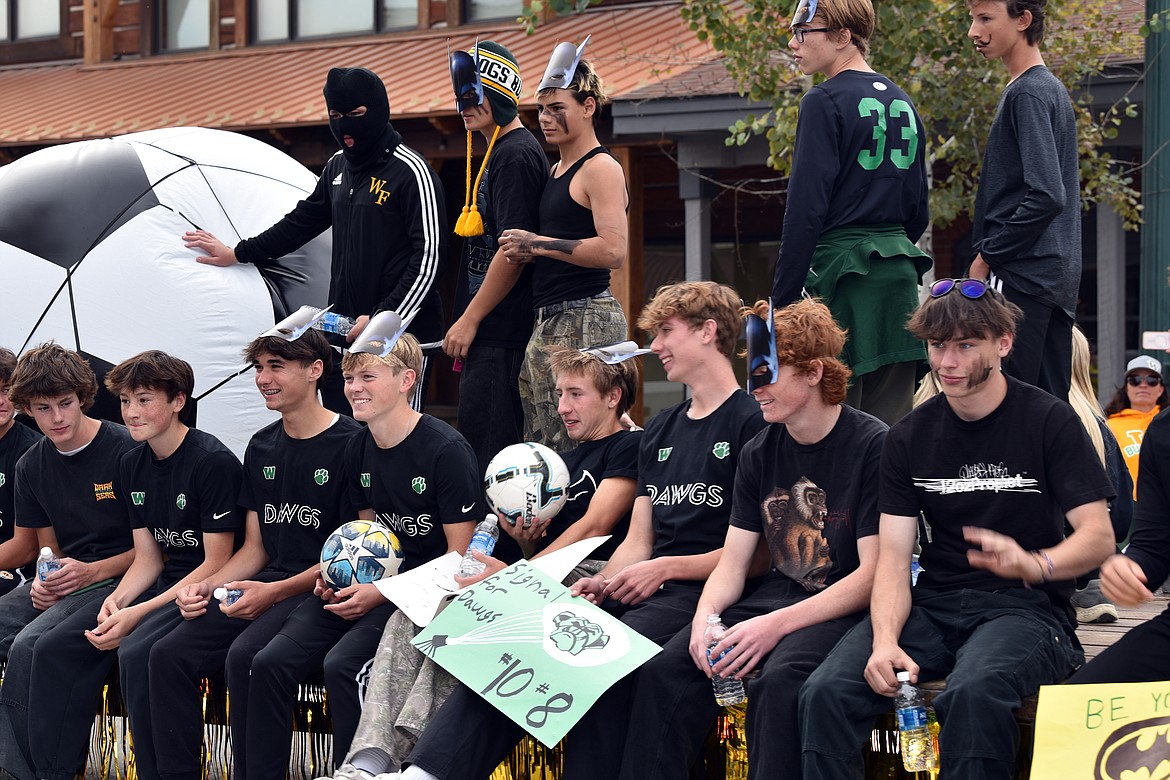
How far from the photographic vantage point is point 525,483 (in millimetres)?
5094

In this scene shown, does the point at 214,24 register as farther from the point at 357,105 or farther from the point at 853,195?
the point at 853,195

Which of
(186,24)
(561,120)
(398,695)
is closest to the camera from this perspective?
(398,695)

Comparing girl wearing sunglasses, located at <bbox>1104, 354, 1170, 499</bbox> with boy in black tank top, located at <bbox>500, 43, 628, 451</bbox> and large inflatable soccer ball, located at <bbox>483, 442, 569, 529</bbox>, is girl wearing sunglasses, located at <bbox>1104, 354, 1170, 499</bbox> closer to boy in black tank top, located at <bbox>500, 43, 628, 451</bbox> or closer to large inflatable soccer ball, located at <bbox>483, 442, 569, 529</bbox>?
boy in black tank top, located at <bbox>500, 43, 628, 451</bbox>

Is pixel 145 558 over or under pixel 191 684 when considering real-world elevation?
over

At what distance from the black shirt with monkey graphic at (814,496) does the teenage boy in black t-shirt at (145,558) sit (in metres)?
2.30

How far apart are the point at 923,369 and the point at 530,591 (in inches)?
67.7

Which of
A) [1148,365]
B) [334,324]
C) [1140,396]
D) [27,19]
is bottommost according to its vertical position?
[1140,396]

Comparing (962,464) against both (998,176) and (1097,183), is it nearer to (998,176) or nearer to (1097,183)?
(998,176)

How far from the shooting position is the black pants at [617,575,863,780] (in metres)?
3.98

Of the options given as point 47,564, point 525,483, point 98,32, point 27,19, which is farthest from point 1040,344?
point 27,19

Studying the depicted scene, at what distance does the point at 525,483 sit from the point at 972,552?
5.74 feet

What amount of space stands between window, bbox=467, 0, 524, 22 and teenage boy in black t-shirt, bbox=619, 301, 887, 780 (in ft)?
35.1

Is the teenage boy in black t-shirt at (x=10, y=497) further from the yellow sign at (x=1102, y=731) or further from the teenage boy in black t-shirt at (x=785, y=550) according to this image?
the yellow sign at (x=1102, y=731)

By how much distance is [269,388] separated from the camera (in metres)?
5.58
